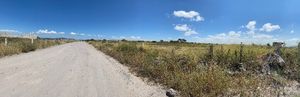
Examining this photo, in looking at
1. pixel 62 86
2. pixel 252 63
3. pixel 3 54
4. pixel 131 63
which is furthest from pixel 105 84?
pixel 3 54

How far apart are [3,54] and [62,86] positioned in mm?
14140

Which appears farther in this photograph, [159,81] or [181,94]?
[159,81]

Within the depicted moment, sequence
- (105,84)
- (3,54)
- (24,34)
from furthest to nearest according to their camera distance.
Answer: (24,34), (3,54), (105,84)

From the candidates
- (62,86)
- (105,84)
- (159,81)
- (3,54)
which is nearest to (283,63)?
(159,81)

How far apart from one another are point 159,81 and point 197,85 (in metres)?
2.70

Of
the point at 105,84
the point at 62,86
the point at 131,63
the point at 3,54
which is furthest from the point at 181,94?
the point at 3,54

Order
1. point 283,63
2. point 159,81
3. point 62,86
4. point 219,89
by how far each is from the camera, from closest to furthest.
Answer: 1. point 219,89
2. point 62,86
3. point 159,81
4. point 283,63

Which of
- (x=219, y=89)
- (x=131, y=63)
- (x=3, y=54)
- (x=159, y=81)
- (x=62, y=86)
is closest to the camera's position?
(x=219, y=89)

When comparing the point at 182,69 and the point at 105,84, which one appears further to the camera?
the point at 182,69

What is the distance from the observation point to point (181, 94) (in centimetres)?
860

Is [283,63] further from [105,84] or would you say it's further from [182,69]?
[105,84]

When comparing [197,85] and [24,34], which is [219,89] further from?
[24,34]

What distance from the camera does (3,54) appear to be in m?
21.6

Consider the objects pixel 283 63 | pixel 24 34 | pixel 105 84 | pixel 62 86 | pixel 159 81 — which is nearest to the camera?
pixel 62 86
